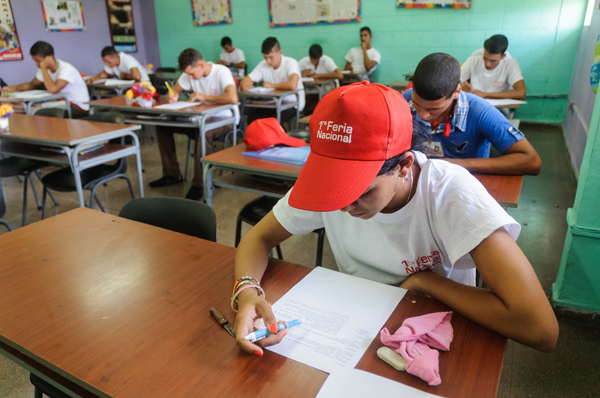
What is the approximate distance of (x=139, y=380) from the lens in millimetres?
708

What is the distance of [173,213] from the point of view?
149cm

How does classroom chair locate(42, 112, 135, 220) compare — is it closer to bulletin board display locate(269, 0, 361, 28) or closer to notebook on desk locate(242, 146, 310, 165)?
notebook on desk locate(242, 146, 310, 165)

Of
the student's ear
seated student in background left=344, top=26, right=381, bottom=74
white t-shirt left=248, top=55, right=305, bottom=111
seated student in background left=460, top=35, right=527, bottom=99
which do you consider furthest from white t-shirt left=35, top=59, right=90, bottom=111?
the student's ear

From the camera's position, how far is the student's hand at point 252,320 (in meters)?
0.75

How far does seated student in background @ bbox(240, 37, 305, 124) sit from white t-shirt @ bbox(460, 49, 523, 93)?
1.89 m

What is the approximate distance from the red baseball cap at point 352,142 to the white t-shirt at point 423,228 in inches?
6.7

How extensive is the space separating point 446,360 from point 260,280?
46 cm

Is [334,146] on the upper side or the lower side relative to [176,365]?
upper

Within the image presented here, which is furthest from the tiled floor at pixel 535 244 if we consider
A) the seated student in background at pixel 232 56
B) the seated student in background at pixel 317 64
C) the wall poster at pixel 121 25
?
the wall poster at pixel 121 25

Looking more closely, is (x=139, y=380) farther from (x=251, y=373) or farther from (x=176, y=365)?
(x=251, y=373)

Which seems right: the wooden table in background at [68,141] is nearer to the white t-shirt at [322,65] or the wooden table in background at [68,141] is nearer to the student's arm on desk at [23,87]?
the student's arm on desk at [23,87]

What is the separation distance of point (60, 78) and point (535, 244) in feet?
16.3

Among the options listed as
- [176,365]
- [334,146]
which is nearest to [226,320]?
[176,365]

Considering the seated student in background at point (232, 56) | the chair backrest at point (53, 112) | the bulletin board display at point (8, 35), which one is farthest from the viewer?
the seated student in background at point (232, 56)
